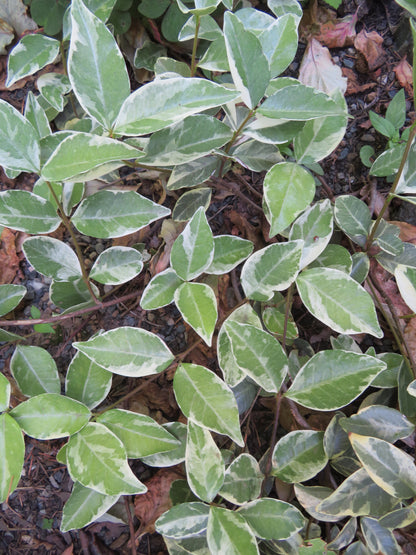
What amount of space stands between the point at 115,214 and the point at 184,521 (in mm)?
654

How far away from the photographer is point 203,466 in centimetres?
92

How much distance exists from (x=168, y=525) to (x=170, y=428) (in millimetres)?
220

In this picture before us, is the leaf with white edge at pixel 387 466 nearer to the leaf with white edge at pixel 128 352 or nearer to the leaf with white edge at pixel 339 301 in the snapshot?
the leaf with white edge at pixel 339 301

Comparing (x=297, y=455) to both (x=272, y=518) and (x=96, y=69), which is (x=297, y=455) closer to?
(x=272, y=518)

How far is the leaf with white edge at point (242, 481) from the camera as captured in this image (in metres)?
0.97

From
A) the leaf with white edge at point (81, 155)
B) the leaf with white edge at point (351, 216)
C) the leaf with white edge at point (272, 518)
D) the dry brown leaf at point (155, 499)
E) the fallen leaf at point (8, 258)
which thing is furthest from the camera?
the fallen leaf at point (8, 258)

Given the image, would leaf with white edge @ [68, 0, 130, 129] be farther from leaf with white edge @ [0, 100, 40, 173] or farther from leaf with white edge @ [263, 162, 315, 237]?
leaf with white edge @ [263, 162, 315, 237]

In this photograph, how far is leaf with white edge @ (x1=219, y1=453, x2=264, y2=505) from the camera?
973mm

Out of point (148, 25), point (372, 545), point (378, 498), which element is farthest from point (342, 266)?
point (148, 25)

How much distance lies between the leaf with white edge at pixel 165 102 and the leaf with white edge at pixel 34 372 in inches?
22.4

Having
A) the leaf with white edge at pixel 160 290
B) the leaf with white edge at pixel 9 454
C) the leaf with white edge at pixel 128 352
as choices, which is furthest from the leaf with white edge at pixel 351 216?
the leaf with white edge at pixel 9 454

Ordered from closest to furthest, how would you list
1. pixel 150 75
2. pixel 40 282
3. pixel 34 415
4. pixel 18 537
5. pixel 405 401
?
1. pixel 34 415
2. pixel 405 401
3. pixel 18 537
4. pixel 40 282
5. pixel 150 75

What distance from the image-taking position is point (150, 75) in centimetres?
153

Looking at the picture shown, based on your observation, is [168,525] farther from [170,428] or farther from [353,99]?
[353,99]
